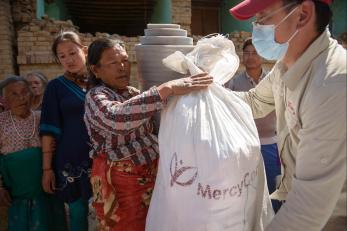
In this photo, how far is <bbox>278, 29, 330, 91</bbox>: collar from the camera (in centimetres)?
146

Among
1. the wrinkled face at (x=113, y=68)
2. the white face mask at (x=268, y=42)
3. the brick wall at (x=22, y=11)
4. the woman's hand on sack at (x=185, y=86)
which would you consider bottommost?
the woman's hand on sack at (x=185, y=86)

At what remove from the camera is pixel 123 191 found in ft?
6.63

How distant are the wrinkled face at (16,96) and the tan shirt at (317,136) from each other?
201cm

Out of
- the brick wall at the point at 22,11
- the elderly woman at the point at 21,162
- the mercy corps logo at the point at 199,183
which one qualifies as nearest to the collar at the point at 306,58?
the mercy corps logo at the point at 199,183

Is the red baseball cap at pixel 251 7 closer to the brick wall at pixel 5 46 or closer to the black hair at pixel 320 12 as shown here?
the black hair at pixel 320 12

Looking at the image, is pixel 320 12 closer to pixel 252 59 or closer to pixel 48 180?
pixel 48 180

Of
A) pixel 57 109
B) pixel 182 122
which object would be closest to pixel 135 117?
pixel 182 122

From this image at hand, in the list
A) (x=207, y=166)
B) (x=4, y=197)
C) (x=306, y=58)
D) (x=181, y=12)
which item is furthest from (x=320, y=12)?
(x=181, y=12)

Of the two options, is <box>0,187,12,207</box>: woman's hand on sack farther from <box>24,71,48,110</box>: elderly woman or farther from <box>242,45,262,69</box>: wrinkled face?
<box>242,45,262,69</box>: wrinkled face

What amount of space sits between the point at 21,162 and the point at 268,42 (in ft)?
6.47

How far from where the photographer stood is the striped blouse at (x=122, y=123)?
1.76 metres

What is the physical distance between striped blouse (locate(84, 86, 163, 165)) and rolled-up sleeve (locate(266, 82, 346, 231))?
671 mm

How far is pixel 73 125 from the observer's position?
2.58 meters

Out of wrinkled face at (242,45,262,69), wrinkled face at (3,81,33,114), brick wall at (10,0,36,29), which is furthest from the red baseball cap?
brick wall at (10,0,36,29)
